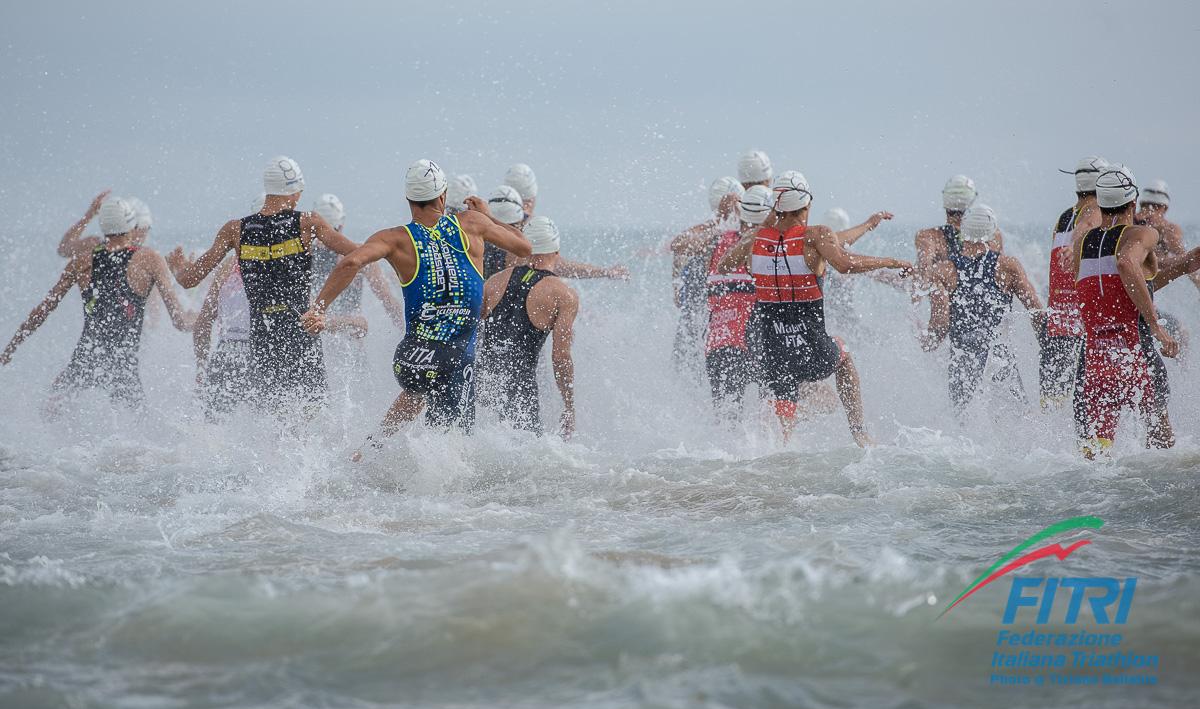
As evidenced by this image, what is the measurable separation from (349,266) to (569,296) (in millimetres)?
1823

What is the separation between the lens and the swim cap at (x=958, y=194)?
8.58 m

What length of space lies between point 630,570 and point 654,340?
21.9 ft

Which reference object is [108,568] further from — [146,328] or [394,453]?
[146,328]

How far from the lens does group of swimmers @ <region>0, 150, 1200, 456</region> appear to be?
21.8ft

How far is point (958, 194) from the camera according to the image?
338 inches

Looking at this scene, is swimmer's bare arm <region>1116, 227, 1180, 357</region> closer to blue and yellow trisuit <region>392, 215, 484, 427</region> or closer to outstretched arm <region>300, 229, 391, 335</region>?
blue and yellow trisuit <region>392, 215, 484, 427</region>

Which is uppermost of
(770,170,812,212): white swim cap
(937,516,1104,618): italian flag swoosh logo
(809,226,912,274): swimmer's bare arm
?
(770,170,812,212): white swim cap

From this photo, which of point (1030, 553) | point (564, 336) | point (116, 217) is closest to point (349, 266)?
point (564, 336)

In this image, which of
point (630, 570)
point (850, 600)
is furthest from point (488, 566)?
point (850, 600)

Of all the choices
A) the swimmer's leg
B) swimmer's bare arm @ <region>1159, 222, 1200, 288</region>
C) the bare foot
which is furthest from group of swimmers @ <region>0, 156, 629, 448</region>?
swimmer's bare arm @ <region>1159, 222, 1200, 288</region>

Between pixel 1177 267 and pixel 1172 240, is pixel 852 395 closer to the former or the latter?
pixel 1177 267

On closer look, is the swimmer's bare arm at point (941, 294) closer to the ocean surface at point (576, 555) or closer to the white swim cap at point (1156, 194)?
the ocean surface at point (576, 555)

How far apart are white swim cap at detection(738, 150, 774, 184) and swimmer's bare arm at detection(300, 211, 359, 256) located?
334 cm

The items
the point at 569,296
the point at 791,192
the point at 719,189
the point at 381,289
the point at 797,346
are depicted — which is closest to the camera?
the point at 791,192
